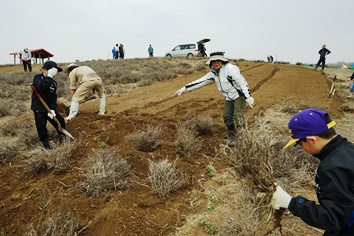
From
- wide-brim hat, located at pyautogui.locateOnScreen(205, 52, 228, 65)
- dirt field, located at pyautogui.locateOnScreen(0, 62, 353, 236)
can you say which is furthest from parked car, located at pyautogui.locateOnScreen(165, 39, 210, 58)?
wide-brim hat, located at pyautogui.locateOnScreen(205, 52, 228, 65)

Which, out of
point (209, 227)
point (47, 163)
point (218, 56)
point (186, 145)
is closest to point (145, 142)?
point (186, 145)

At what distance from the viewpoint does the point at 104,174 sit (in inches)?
135

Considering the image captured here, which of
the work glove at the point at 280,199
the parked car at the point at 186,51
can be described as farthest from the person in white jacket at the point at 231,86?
the parked car at the point at 186,51

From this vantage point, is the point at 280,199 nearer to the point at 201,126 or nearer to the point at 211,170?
the point at 211,170

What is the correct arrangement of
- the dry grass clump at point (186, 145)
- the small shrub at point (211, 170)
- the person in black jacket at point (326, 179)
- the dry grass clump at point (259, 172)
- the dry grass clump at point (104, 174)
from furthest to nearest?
1. the dry grass clump at point (186, 145)
2. the small shrub at point (211, 170)
3. the dry grass clump at point (104, 174)
4. the dry grass clump at point (259, 172)
5. the person in black jacket at point (326, 179)

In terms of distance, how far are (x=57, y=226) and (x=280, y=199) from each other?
2.15 metres

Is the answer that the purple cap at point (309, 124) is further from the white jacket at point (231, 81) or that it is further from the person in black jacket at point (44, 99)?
the person in black jacket at point (44, 99)

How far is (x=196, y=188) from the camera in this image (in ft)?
12.1

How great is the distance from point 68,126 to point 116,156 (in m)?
2.44

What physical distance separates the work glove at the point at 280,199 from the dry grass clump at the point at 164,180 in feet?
5.47

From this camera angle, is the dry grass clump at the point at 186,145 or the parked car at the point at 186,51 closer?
the dry grass clump at the point at 186,145

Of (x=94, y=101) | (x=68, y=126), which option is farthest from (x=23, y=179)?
(x=94, y=101)

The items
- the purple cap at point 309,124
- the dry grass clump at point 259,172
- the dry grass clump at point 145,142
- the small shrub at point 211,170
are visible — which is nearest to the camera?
the purple cap at point 309,124

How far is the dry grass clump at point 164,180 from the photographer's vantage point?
11.3 feet
